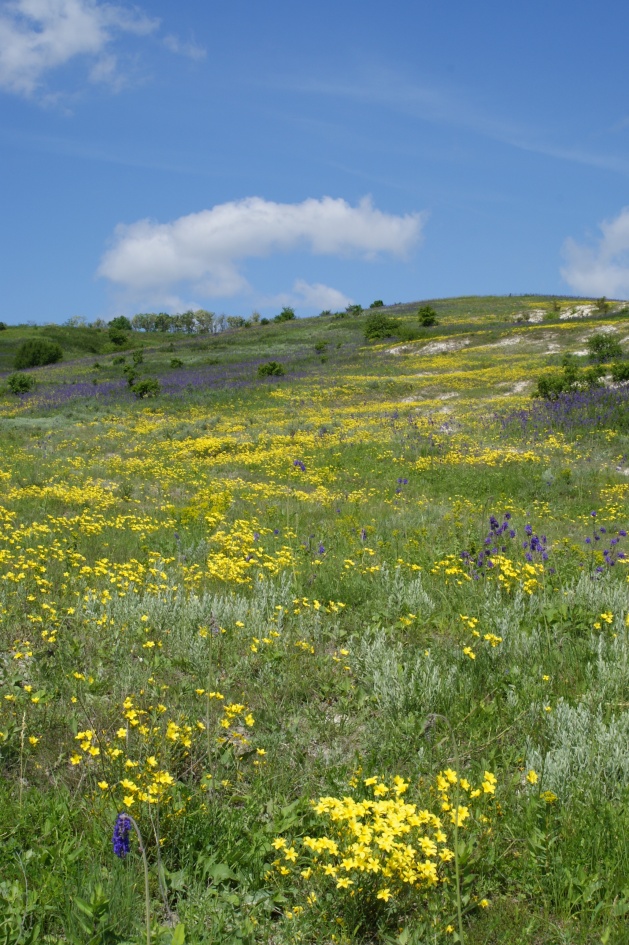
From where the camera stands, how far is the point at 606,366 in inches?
996

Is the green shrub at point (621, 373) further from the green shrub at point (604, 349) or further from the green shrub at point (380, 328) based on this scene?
the green shrub at point (380, 328)

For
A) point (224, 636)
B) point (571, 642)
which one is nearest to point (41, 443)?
point (224, 636)

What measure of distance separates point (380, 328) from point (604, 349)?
85.3 feet

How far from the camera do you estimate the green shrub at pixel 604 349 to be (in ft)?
94.0

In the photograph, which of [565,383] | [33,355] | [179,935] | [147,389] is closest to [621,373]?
[565,383]

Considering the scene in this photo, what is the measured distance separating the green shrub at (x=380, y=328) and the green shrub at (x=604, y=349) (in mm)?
22484

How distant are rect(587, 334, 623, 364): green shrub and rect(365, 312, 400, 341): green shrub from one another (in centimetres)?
2248

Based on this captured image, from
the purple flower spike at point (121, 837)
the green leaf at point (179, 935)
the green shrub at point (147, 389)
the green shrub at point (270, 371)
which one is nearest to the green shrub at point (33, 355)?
the green shrub at point (147, 389)

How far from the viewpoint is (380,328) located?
53.5 metres

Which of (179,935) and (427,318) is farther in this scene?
(427,318)

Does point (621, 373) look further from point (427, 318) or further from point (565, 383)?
point (427, 318)

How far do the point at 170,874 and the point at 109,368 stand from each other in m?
46.0

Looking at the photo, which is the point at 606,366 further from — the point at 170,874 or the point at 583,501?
the point at 170,874

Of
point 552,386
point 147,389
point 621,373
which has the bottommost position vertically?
point 552,386
